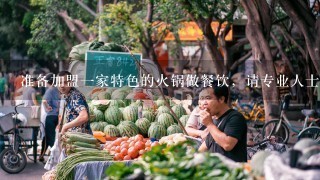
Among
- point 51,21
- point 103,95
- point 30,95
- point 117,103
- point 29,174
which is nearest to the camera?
point 117,103

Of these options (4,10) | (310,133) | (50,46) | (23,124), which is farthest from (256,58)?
(4,10)

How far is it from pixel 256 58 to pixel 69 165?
9.38 meters

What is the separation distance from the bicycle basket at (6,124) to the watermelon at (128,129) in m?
2.85

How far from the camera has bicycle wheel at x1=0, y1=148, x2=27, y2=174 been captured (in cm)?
1459

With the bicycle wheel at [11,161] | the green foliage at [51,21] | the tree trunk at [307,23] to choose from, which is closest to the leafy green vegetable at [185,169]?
the bicycle wheel at [11,161]

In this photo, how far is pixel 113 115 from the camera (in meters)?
13.2

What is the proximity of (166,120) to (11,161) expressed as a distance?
139 inches

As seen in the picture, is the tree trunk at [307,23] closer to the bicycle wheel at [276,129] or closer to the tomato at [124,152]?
the bicycle wheel at [276,129]

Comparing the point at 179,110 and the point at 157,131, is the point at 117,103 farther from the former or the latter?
the point at 157,131

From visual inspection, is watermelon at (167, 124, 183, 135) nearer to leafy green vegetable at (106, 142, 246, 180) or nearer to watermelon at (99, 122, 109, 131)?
watermelon at (99, 122, 109, 131)

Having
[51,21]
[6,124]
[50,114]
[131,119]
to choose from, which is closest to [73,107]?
[131,119]

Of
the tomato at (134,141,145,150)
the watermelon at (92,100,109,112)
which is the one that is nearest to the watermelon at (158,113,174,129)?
the watermelon at (92,100,109,112)

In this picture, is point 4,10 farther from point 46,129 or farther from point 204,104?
point 204,104

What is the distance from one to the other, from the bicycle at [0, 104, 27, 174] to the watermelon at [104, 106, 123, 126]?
2194 mm
